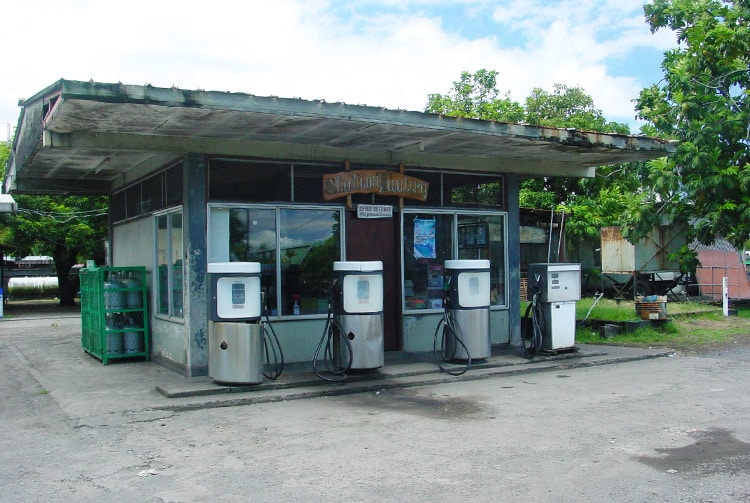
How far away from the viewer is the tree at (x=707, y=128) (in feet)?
59.5

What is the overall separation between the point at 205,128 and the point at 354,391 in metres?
3.95

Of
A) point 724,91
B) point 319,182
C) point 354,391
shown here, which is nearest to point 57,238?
point 319,182

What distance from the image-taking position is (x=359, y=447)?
252 inches

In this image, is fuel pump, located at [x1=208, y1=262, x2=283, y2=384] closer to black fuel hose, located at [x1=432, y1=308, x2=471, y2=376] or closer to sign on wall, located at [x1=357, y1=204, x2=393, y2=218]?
sign on wall, located at [x1=357, y1=204, x2=393, y2=218]

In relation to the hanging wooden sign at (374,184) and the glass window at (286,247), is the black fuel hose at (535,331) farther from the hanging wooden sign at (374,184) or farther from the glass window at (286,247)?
the glass window at (286,247)

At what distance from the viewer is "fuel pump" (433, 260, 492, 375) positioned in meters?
10.2

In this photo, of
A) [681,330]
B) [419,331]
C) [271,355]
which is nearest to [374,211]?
[419,331]

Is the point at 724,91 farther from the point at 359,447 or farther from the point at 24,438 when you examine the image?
the point at 24,438

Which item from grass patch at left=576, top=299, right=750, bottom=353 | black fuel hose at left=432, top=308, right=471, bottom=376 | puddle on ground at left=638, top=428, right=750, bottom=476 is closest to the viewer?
puddle on ground at left=638, top=428, right=750, bottom=476

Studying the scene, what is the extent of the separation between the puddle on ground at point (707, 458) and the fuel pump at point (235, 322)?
15.9ft

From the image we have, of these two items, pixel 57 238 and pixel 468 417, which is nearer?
pixel 468 417

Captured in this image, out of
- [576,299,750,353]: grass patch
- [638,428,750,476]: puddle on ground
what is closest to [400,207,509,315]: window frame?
[576,299,750,353]: grass patch

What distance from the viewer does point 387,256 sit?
11.1 meters

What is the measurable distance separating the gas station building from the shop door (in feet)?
0.08
